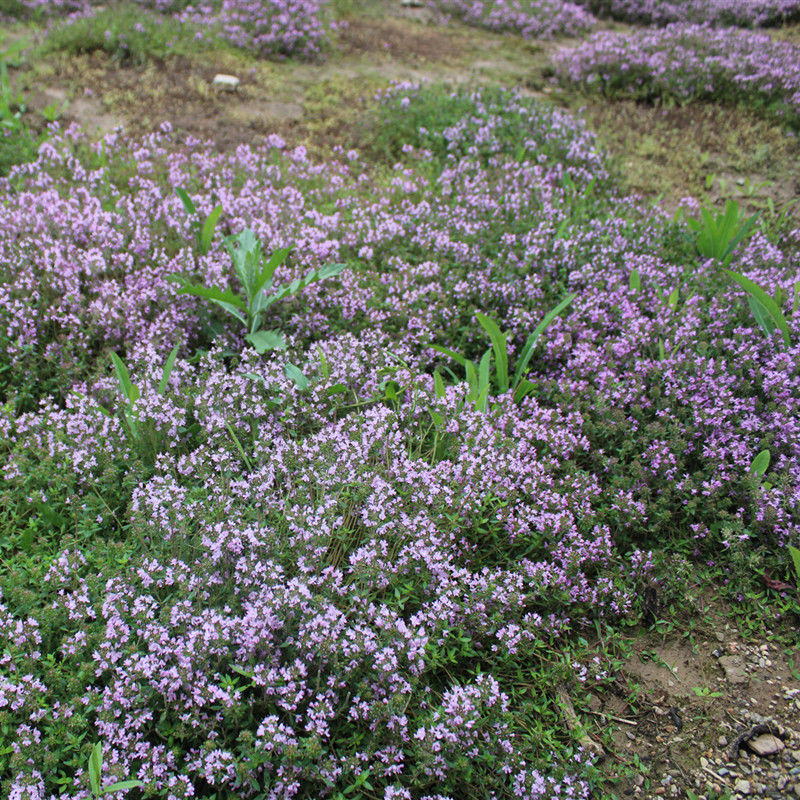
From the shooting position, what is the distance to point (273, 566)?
292 cm

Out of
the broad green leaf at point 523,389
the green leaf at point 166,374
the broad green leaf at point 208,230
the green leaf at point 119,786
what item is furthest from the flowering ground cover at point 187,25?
the green leaf at point 119,786

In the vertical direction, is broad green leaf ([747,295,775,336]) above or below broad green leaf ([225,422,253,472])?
above

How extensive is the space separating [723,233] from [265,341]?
391 centimetres

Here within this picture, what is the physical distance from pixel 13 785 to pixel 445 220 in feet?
Result: 16.1

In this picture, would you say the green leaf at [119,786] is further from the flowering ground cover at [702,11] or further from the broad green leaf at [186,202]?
the flowering ground cover at [702,11]

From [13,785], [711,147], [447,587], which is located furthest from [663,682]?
[711,147]

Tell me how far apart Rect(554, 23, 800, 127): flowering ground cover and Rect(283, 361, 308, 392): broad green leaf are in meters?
7.79

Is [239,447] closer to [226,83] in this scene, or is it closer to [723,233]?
[723,233]

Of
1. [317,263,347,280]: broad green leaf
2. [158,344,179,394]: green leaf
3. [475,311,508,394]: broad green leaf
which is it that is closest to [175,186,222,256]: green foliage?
[317,263,347,280]: broad green leaf

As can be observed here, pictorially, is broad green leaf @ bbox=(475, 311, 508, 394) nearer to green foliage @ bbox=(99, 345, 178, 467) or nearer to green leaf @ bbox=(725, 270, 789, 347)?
green leaf @ bbox=(725, 270, 789, 347)

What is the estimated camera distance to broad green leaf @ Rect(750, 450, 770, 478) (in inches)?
150

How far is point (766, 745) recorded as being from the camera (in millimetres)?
2914

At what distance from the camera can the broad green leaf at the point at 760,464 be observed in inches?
150

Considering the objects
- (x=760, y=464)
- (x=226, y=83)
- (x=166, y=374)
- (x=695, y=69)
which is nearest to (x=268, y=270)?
(x=166, y=374)
